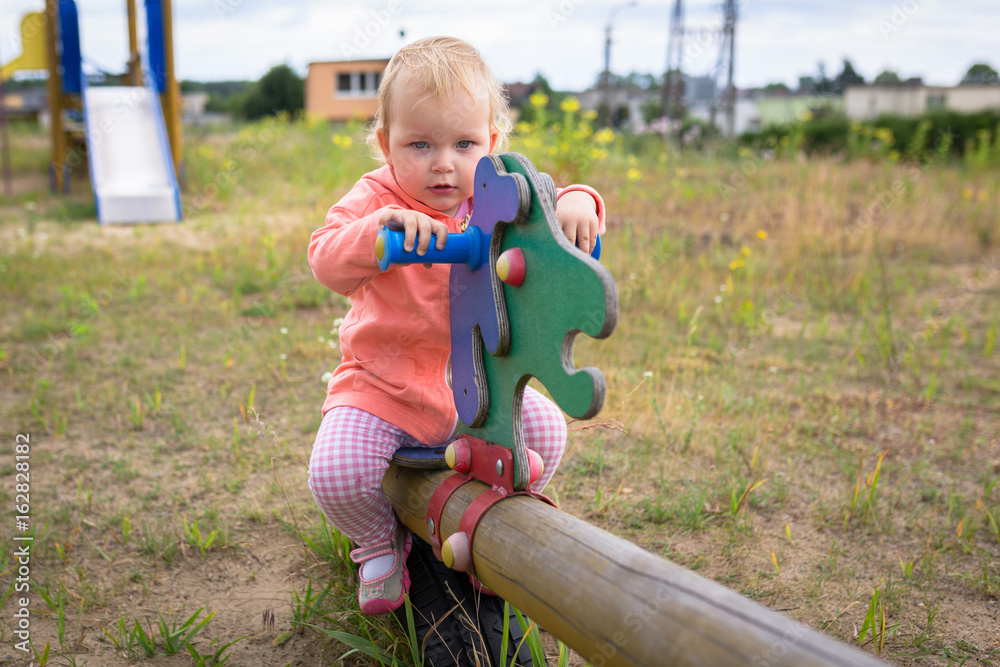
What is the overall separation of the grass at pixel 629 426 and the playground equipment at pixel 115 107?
1.71 metres

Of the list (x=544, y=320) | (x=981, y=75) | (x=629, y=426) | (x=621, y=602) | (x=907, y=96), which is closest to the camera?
(x=621, y=602)

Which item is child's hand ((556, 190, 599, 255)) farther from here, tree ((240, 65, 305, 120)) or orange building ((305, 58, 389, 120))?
tree ((240, 65, 305, 120))

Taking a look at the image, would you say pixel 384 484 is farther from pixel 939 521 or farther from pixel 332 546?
pixel 939 521

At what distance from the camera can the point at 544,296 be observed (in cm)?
134

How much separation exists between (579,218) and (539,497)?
590 mm

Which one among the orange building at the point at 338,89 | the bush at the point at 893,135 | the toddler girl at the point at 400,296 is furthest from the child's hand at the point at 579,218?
the orange building at the point at 338,89

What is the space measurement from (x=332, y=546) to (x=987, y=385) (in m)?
3.24

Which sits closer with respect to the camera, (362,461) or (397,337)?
A: (362,461)

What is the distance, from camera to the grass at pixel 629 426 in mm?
1966

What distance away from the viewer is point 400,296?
5.70ft

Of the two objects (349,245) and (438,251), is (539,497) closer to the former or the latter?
(438,251)

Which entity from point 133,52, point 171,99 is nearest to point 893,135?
point 171,99

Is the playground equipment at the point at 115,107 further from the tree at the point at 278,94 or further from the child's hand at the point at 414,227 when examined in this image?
the tree at the point at 278,94

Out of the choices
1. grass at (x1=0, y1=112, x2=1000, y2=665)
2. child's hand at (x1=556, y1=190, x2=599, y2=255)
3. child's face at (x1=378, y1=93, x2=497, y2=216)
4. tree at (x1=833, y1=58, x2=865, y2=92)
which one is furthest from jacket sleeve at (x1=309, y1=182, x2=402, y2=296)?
tree at (x1=833, y1=58, x2=865, y2=92)
